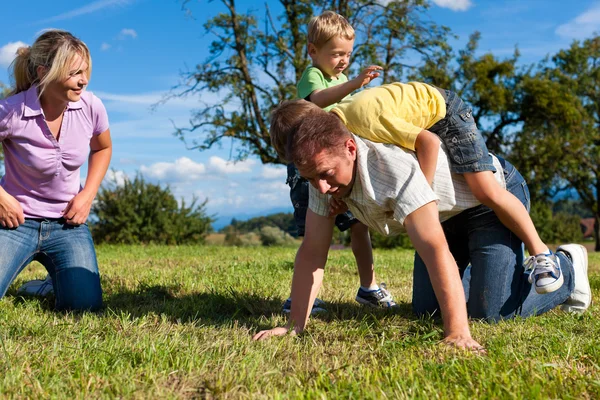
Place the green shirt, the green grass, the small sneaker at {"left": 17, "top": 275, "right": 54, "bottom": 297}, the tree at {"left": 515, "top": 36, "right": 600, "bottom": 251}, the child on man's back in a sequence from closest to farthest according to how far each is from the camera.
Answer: the green grass
the child on man's back
the green shirt
the small sneaker at {"left": 17, "top": 275, "right": 54, "bottom": 297}
the tree at {"left": 515, "top": 36, "right": 600, "bottom": 251}

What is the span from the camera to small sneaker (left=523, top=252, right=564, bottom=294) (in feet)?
11.4

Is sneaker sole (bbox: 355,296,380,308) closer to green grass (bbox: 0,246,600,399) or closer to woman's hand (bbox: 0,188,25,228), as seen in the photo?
green grass (bbox: 0,246,600,399)

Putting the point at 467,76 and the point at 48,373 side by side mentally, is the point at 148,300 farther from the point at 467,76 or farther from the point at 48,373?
the point at 467,76

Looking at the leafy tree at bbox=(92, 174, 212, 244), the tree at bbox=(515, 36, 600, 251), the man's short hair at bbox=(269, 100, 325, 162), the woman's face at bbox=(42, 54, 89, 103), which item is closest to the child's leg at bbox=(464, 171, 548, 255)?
the man's short hair at bbox=(269, 100, 325, 162)

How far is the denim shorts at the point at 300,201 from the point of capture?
3863 millimetres

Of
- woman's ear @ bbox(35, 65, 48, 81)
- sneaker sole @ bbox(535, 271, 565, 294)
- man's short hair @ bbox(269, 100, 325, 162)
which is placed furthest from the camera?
woman's ear @ bbox(35, 65, 48, 81)

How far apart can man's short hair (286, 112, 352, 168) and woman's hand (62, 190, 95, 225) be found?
212 centimetres

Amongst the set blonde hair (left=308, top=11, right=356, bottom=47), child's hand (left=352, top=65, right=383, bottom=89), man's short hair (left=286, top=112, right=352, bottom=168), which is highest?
blonde hair (left=308, top=11, right=356, bottom=47)

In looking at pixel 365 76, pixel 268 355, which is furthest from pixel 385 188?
pixel 365 76

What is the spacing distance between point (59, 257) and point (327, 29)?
2.52 metres

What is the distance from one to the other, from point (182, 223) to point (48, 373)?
13.5 meters

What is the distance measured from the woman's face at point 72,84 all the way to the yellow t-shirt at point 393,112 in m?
1.79

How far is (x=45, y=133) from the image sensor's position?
4020mm

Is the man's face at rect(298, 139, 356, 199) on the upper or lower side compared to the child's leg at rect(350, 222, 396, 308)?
upper
